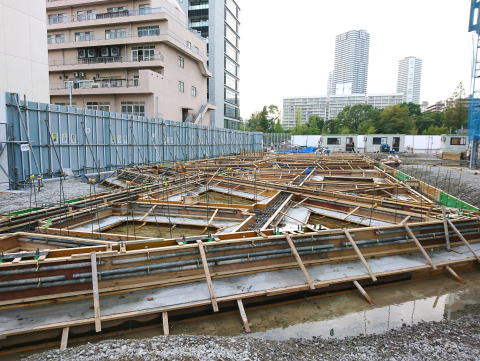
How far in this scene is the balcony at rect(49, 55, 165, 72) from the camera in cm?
3622

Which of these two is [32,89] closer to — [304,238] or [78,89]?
[78,89]

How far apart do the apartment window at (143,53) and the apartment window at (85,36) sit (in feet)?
19.7

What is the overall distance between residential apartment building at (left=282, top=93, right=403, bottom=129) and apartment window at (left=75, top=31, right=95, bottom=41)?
11931cm

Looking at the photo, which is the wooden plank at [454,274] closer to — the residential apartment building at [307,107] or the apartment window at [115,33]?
the apartment window at [115,33]

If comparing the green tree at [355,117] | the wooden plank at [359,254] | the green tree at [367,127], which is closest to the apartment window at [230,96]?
the green tree at [367,127]

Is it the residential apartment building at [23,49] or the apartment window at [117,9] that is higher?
the apartment window at [117,9]

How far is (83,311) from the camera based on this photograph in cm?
447

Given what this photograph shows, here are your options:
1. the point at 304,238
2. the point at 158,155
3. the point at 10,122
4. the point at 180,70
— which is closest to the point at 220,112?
the point at 180,70

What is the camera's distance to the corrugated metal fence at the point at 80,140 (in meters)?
14.2

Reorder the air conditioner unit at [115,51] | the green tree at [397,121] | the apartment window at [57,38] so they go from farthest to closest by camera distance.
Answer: the green tree at [397,121]
the apartment window at [57,38]
the air conditioner unit at [115,51]

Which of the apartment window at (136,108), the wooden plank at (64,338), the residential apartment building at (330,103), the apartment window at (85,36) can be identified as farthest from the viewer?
the residential apartment building at (330,103)

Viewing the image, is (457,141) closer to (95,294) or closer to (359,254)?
(359,254)

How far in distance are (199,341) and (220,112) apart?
58582mm

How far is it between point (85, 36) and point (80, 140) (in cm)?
2773
